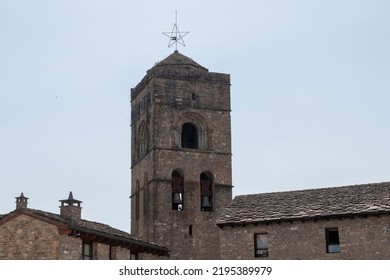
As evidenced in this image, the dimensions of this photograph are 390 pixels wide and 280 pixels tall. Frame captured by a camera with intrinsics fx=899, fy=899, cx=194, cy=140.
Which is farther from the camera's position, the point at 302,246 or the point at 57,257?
the point at 302,246

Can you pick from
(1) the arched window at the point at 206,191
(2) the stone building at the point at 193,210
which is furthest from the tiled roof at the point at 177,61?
(1) the arched window at the point at 206,191

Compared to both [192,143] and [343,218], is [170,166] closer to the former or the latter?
[192,143]

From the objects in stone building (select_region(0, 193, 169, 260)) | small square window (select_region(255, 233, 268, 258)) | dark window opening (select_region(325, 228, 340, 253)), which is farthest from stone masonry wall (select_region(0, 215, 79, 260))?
dark window opening (select_region(325, 228, 340, 253))

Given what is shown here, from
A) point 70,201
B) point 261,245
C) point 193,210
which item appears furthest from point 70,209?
point 193,210

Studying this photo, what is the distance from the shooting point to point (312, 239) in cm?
3825

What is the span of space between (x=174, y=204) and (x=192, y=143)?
4.99 m

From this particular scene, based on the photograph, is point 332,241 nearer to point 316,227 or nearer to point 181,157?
point 316,227

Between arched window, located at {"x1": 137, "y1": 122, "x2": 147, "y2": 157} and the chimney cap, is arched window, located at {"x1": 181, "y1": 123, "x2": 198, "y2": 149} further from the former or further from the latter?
the chimney cap

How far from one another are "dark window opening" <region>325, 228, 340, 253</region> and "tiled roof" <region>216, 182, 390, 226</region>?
2.32 feet

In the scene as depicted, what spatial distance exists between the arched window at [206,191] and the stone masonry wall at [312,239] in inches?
824

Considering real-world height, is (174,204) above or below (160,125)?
below

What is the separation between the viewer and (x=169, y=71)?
6169 cm

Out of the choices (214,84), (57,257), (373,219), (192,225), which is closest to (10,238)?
(57,257)

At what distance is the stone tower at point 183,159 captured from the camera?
59.5 metres
